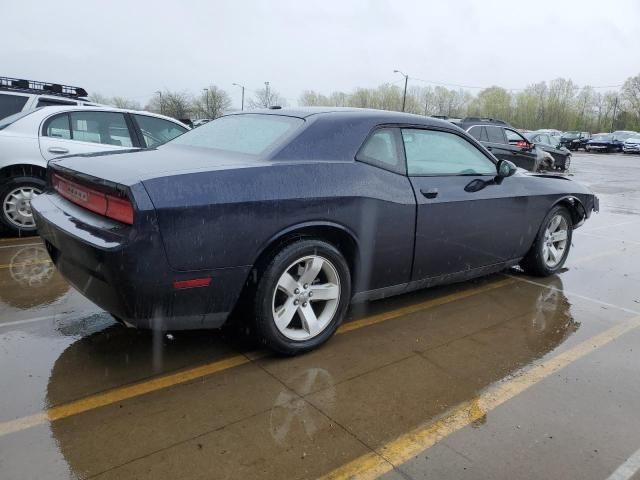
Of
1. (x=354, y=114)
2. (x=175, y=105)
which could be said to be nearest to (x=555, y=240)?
(x=354, y=114)

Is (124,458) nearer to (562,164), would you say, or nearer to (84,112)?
(84,112)

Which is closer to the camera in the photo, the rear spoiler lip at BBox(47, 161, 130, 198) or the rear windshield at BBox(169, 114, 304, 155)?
the rear spoiler lip at BBox(47, 161, 130, 198)

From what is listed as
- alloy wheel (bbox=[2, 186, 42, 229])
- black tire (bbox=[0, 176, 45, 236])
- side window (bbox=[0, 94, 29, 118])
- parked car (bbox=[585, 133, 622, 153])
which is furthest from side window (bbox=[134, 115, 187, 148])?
parked car (bbox=[585, 133, 622, 153])

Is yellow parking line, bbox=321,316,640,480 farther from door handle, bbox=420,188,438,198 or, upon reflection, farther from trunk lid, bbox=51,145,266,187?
trunk lid, bbox=51,145,266,187

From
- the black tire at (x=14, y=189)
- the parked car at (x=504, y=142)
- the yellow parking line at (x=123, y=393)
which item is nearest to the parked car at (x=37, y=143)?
the black tire at (x=14, y=189)

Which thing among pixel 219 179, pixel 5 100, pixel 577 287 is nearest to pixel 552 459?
pixel 219 179

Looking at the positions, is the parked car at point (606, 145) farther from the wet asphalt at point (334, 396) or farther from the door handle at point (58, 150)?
the door handle at point (58, 150)

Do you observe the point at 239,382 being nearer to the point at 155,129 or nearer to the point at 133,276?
the point at 133,276

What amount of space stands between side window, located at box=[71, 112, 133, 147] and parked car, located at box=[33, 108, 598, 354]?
2825 mm

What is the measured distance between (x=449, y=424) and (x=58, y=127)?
5.53m

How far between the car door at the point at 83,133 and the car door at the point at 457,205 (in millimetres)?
4019

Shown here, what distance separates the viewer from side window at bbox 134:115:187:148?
260 inches

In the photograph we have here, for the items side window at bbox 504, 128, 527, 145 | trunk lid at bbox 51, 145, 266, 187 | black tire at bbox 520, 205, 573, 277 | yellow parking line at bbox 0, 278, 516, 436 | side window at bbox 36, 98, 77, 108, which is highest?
side window at bbox 36, 98, 77, 108

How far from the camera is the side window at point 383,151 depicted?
3488mm
